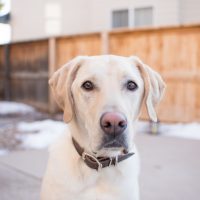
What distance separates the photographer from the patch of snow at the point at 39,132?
558 centimetres

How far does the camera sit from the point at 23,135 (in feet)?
20.0

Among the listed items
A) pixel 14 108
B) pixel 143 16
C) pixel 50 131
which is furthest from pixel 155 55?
pixel 143 16

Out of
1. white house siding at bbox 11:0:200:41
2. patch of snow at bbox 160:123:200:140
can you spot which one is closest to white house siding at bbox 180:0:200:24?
white house siding at bbox 11:0:200:41

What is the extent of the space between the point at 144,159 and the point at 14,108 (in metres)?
5.34

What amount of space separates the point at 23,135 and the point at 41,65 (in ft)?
11.5

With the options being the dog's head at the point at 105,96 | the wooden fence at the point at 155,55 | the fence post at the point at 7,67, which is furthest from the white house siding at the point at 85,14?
the dog's head at the point at 105,96

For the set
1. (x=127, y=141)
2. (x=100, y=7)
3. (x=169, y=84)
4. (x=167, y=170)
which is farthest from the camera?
(x=100, y=7)

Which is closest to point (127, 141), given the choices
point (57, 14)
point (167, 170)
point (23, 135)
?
point (167, 170)

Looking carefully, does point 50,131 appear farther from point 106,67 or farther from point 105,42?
point 106,67

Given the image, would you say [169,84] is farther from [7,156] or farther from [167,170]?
[7,156]

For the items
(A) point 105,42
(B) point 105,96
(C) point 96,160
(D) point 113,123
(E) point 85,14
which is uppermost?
(E) point 85,14

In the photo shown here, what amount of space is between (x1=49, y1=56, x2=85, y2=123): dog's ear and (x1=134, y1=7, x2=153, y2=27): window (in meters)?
9.11

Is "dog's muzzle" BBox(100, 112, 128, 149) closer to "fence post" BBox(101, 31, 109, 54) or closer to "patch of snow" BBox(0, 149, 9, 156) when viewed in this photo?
"patch of snow" BBox(0, 149, 9, 156)

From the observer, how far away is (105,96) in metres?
2.02
